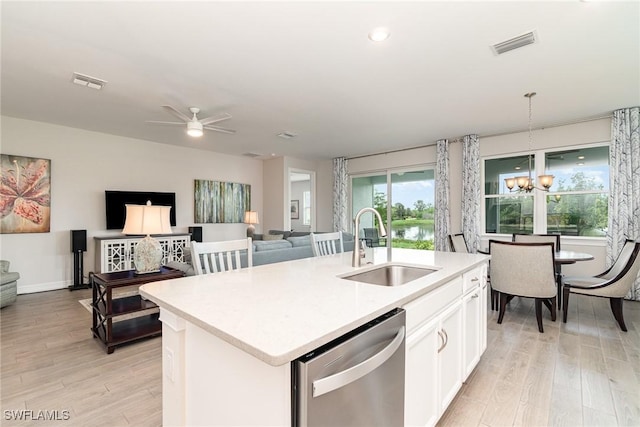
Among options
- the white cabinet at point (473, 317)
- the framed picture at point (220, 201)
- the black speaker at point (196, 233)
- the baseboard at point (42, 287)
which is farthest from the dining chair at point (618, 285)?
the baseboard at point (42, 287)

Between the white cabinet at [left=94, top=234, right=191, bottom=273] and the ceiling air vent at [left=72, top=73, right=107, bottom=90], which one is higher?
the ceiling air vent at [left=72, top=73, right=107, bottom=90]

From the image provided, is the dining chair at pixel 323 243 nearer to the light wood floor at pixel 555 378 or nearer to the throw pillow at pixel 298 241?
the throw pillow at pixel 298 241

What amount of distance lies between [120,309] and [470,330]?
10.1ft

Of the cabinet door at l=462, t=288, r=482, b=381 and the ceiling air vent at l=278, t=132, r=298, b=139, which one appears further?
the ceiling air vent at l=278, t=132, r=298, b=139

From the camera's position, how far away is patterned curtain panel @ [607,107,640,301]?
4.13 metres

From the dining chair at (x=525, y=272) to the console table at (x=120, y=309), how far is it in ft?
11.7

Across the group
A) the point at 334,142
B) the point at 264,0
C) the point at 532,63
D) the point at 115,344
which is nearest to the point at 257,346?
the point at 264,0

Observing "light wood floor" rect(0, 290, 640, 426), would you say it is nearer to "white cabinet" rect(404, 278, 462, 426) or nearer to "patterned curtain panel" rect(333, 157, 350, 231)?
"white cabinet" rect(404, 278, 462, 426)

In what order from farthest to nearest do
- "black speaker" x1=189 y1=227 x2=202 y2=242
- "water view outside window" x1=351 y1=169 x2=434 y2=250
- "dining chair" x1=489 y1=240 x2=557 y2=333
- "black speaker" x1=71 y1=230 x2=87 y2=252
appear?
1. "water view outside window" x1=351 y1=169 x2=434 y2=250
2. "black speaker" x1=189 y1=227 x2=202 y2=242
3. "black speaker" x1=71 y1=230 x2=87 y2=252
4. "dining chair" x1=489 y1=240 x2=557 y2=333

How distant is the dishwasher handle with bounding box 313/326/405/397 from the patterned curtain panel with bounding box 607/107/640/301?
17.1ft

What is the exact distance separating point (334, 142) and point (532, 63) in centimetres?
363

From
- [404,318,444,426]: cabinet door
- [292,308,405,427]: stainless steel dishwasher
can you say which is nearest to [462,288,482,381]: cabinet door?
[404,318,444,426]: cabinet door

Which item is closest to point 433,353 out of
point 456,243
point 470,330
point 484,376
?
point 470,330

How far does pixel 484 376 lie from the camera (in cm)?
221
